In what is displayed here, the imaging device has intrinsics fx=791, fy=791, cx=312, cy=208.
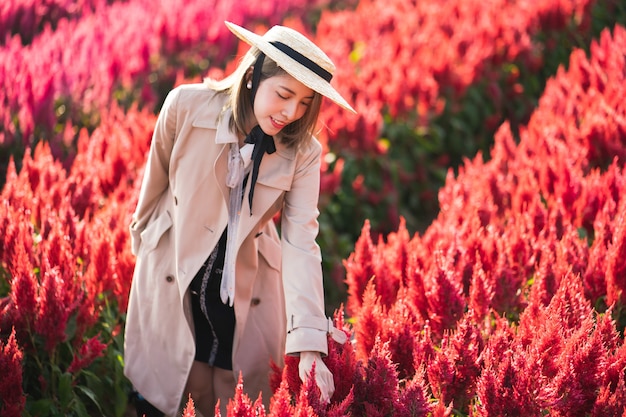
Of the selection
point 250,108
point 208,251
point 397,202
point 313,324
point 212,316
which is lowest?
point 313,324

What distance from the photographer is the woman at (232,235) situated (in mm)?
2541

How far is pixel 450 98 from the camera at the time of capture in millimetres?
6898

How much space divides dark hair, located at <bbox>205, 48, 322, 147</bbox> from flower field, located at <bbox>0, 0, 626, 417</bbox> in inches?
23.8

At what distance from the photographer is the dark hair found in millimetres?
2625

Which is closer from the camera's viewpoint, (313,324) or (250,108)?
(313,324)

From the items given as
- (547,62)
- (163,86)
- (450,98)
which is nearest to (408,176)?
(450,98)

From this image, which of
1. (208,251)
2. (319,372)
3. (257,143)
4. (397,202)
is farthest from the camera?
(397,202)

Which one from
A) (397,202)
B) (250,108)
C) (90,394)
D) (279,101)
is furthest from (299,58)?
(397,202)

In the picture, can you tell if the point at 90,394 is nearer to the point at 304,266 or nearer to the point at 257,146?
the point at 304,266

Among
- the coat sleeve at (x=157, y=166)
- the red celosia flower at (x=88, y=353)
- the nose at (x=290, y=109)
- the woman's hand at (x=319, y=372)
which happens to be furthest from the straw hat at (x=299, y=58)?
the red celosia flower at (x=88, y=353)

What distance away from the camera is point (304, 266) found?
2.59 meters

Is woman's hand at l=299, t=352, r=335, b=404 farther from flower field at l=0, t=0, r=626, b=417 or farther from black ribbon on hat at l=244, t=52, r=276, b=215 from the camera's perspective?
black ribbon on hat at l=244, t=52, r=276, b=215

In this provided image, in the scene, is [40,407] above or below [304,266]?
below

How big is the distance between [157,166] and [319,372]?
100 cm
